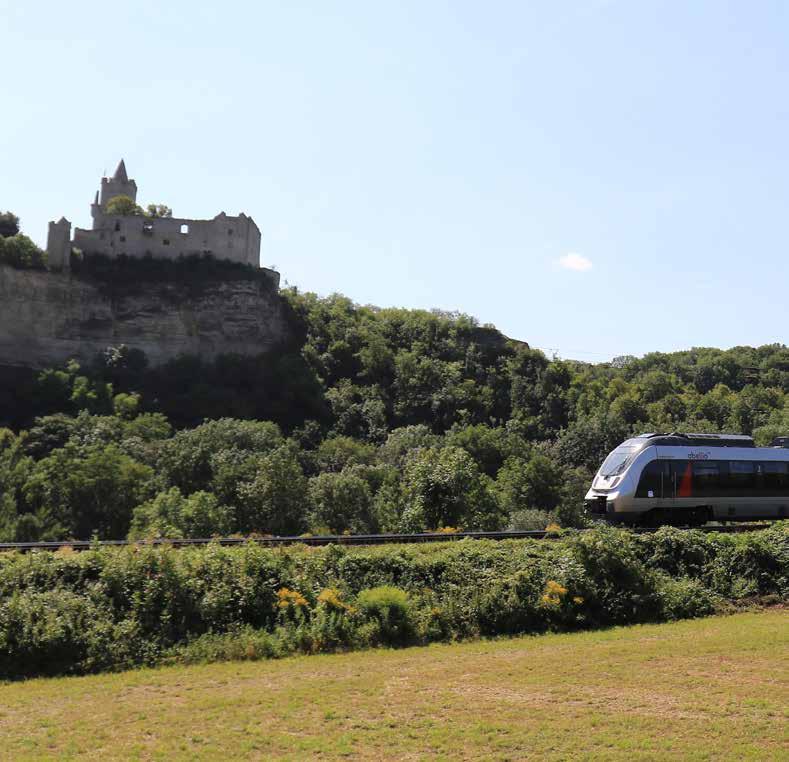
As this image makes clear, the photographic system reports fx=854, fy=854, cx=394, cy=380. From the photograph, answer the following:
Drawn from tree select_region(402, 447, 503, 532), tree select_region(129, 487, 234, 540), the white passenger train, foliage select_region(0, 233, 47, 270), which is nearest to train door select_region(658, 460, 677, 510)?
the white passenger train

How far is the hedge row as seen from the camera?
12977 millimetres

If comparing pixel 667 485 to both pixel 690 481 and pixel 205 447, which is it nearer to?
pixel 690 481

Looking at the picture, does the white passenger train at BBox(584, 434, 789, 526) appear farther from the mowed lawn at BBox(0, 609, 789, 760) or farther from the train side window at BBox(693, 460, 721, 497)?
the mowed lawn at BBox(0, 609, 789, 760)

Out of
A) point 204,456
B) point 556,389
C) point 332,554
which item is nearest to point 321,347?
point 556,389

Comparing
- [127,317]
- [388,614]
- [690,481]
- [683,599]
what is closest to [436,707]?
[388,614]

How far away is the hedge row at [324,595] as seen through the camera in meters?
13.0

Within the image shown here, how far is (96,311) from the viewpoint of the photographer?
2940 inches

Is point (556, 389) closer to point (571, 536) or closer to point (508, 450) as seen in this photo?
point (508, 450)

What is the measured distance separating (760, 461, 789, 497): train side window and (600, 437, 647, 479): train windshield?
411cm

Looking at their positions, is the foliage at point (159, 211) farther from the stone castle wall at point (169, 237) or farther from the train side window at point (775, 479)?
the train side window at point (775, 479)

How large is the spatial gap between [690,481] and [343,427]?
56.4m

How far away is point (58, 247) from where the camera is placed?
246ft

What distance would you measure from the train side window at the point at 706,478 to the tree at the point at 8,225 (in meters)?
70.0

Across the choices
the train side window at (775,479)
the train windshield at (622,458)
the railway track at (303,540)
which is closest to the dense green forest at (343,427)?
the train windshield at (622,458)
